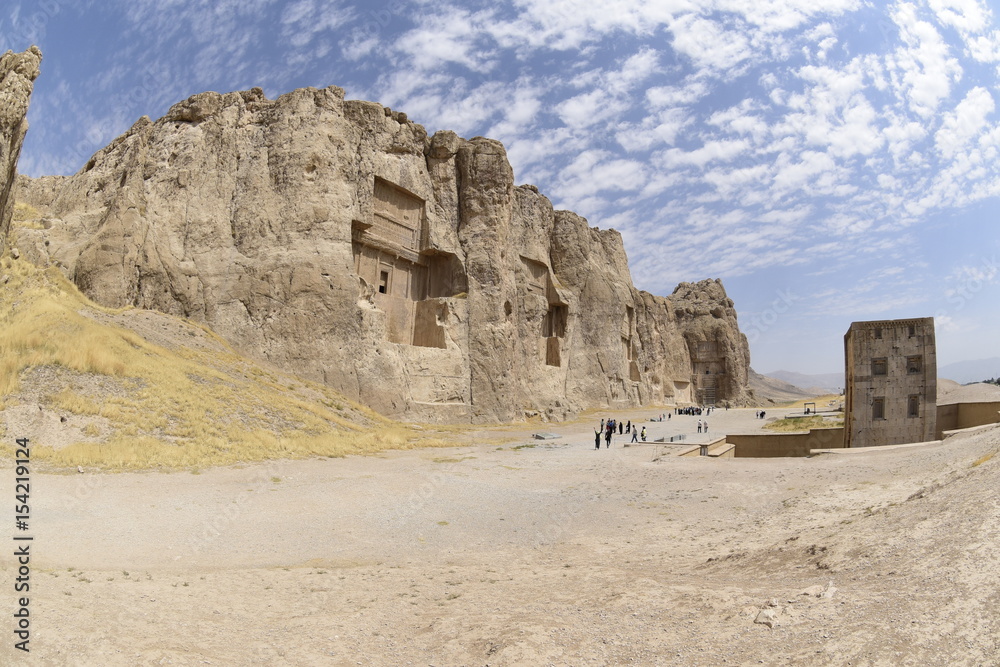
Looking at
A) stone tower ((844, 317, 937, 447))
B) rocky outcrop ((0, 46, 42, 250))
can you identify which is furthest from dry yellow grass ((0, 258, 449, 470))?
stone tower ((844, 317, 937, 447))

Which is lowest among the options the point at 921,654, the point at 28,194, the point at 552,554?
the point at 552,554

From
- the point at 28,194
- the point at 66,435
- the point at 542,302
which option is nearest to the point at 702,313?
the point at 542,302

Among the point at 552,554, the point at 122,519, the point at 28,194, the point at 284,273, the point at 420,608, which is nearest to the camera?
the point at 420,608

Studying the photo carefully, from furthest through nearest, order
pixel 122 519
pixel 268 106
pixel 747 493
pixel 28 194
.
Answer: pixel 28 194, pixel 268 106, pixel 747 493, pixel 122 519

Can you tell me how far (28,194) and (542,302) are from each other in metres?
33.1

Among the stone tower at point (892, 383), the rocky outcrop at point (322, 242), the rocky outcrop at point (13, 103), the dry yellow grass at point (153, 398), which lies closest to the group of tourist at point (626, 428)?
the rocky outcrop at point (322, 242)

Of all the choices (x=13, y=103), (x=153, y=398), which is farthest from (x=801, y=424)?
(x=13, y=103)

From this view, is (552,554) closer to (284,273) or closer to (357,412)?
(357,412)

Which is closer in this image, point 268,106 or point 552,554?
point 552,554

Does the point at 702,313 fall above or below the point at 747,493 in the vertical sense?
above

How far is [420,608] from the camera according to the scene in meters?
7.02

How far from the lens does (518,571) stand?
336 inches

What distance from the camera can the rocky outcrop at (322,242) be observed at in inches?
1073

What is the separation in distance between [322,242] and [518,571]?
23.8 meters
